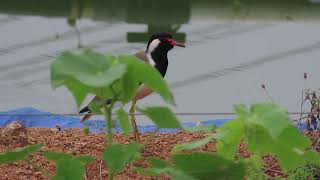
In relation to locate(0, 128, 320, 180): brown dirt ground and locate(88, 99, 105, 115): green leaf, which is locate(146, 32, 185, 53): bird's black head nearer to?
locate(0, 128, 320, 180): brown dirt ground

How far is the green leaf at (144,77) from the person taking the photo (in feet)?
4.32

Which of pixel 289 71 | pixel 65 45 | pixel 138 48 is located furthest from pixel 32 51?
pixel 289 71

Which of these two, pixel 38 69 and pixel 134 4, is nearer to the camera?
pixel 38 69

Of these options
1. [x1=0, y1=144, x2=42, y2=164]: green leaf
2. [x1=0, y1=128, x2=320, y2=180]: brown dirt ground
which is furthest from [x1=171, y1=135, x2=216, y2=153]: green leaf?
[x1=0, y1=128, x2=320, y2=180]: brown dirt ground

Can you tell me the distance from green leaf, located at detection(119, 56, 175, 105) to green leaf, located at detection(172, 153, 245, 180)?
10 cm

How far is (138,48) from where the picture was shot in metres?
6.40

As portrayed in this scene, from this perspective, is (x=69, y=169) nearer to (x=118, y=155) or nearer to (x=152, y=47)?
(x=118, y=155)

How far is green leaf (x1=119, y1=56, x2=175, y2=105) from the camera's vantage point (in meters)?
1.32

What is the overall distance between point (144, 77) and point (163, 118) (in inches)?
3.4

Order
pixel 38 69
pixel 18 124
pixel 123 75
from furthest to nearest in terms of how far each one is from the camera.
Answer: pixel 38 69 → pixel 18 124 → pixel 123 75

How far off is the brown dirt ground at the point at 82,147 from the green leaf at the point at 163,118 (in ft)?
5.73

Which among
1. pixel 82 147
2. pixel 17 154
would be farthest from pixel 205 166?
pixel 82 147

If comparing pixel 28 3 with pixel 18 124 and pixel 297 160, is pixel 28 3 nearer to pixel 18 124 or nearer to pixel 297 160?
pixel 18 124

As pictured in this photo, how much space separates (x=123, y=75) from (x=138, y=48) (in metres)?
5.08
